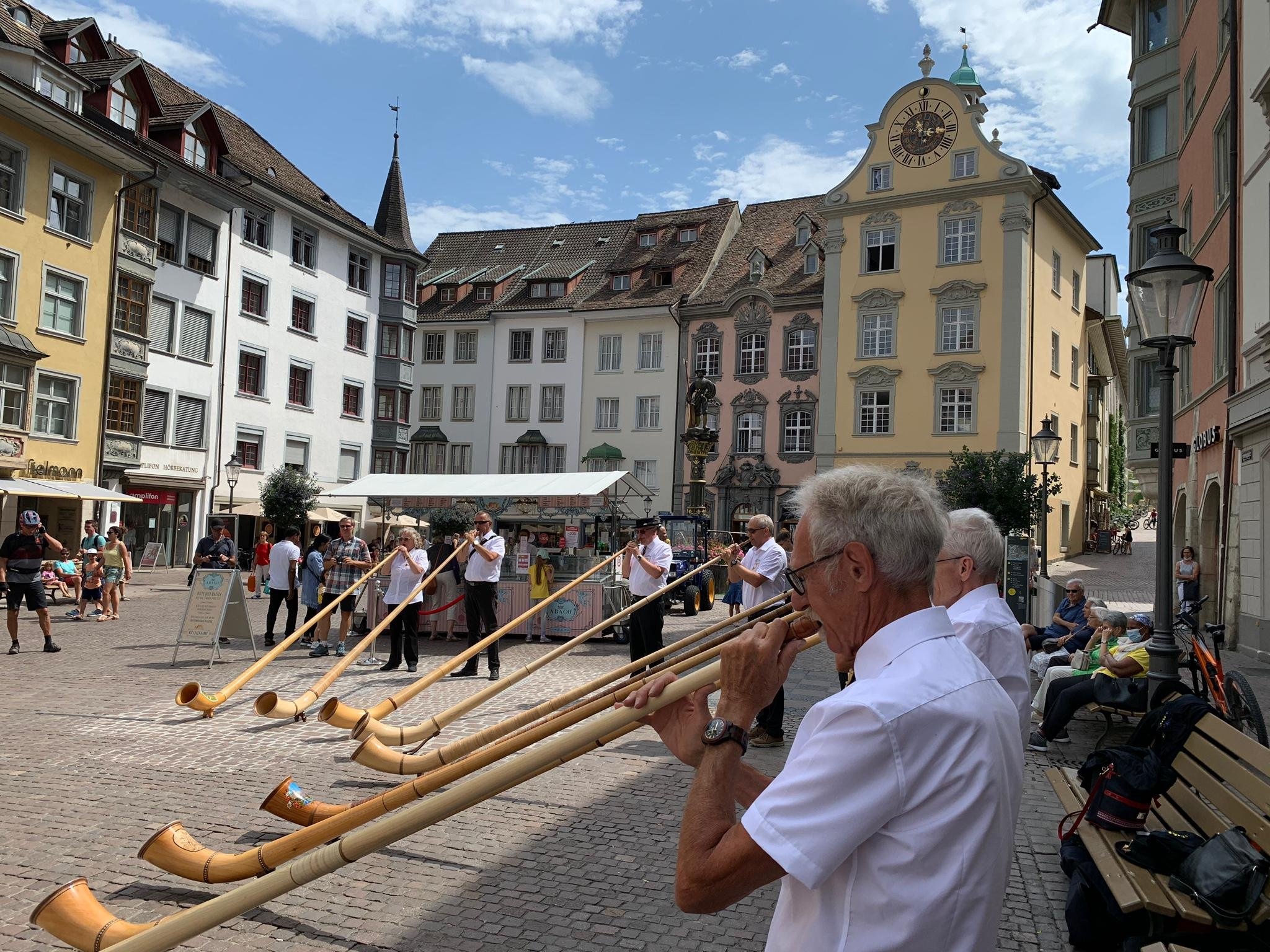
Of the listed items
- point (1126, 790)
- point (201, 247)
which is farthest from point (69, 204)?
point (1126, 790)

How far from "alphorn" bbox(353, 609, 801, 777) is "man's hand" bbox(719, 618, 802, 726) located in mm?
159

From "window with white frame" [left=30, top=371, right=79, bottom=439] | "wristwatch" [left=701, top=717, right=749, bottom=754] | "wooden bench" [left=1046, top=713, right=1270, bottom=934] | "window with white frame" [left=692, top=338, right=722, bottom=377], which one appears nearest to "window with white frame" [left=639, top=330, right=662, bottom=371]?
"window with white frame" [left=692, top=338, right=722, bottom=377]

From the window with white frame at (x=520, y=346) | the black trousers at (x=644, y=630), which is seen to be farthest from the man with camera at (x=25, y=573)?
Result: the window with white frame at (x=520, y=346)

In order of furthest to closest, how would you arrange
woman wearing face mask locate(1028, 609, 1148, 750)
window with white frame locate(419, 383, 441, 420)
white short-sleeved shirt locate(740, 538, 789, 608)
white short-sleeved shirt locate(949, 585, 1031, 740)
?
1. window with white frame locate(419, 383, 441, 420)
2. white short-sleeved shirt locate(740, 538, 789, 608)
3. woman wearing face mask locate(1028, 609, 1148, 750)
4. white short-sleeved shirt locate(949, 585, 1031, 740)

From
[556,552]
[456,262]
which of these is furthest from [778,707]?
[456,262]

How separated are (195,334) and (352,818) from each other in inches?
1430

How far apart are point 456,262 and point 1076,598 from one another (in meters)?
48.5

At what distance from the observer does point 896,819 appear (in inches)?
68.9

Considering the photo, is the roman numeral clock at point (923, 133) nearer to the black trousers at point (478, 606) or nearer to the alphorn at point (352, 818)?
the black trousers at point (478, 606)

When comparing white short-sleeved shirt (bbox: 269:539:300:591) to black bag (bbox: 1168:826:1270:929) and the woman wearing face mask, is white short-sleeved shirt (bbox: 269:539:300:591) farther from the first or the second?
black bag (bbox: 1168:826:1270:929)

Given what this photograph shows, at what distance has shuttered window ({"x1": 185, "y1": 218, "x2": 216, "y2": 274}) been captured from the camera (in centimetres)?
3566

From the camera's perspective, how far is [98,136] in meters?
29.5

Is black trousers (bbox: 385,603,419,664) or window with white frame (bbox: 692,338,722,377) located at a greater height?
window with white frame (bbox: 692,338,722,377)

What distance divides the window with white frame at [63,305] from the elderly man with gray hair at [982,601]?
3123cm
